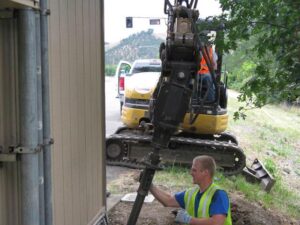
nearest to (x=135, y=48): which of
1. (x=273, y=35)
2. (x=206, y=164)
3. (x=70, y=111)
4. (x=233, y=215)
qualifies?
(x=233, y=215)

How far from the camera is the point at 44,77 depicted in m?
2.81

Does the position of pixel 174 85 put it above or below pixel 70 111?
above

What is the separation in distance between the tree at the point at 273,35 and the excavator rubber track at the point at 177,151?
3848 mm

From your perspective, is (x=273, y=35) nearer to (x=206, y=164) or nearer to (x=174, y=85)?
(x=174, y=85)

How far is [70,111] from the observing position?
12.6 ft

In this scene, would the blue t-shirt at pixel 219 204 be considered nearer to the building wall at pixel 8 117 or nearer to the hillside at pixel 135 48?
the building wall at pixel 8 117

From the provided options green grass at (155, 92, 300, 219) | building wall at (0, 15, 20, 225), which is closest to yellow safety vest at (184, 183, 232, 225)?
building wall at (0, 15, 20, 225)

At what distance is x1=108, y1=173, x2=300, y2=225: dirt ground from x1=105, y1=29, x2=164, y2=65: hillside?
4533cm

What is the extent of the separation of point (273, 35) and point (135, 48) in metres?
61.9

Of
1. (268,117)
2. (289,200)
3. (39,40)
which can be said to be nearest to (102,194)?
(39,40)

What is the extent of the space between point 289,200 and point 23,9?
6348 millimetres

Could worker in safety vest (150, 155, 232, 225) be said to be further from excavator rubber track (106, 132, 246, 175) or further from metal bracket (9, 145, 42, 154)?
excavator rubber track (106, 132, 246, 175)

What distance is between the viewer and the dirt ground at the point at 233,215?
18.4 feet

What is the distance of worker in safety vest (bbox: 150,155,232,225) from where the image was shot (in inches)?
135
